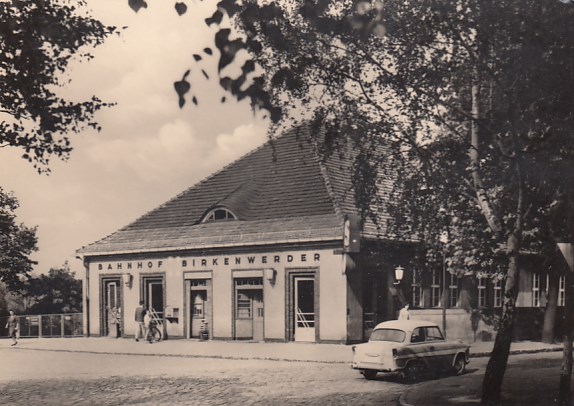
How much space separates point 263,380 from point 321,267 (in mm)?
11600

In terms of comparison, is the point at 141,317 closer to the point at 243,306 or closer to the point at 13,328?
the point at 243,306

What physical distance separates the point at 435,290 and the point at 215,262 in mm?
9291

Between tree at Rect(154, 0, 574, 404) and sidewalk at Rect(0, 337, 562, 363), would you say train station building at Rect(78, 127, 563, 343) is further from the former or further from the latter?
tree at Rect(154, 0, 574, 404)

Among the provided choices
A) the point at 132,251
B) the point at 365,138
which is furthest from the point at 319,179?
the point at 365,138

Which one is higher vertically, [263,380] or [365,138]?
[365,138]

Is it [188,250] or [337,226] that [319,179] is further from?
[188,250]

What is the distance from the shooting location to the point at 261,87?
23.4ft

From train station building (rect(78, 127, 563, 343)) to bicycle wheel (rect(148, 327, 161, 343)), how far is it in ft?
1.96

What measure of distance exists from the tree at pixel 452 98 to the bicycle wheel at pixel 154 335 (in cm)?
1783

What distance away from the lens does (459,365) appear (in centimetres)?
1928

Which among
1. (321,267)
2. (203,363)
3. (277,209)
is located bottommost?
(203,363)

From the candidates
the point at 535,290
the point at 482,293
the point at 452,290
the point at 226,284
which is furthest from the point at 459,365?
the point at 535,290

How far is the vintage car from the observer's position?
695 inches

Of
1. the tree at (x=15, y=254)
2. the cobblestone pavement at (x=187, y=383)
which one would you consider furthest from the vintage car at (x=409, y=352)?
the tree at (x=15, y=254)
